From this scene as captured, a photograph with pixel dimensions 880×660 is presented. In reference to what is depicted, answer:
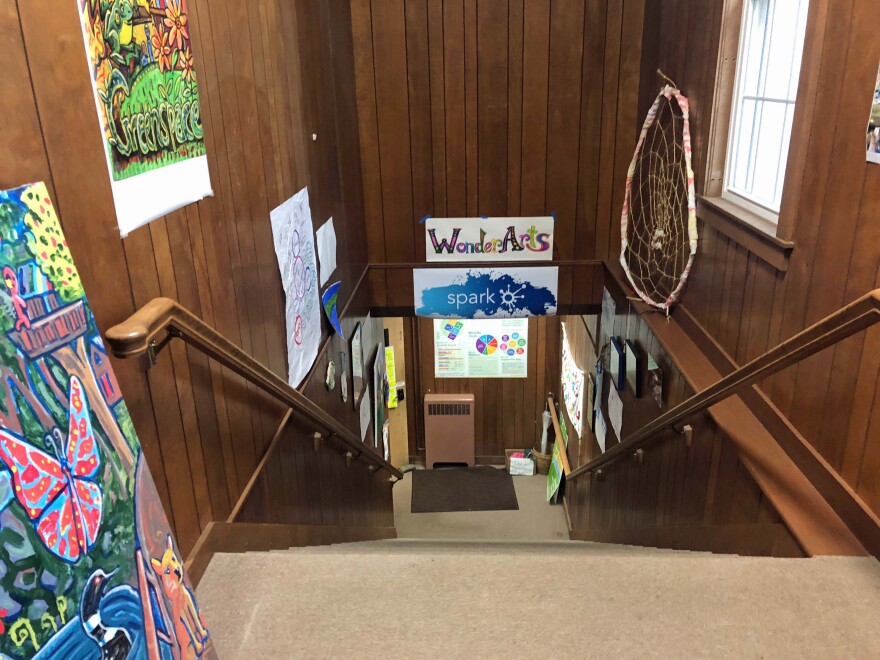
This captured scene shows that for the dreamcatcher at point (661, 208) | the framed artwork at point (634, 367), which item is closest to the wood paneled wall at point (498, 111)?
the dreamcatcher at point (661, 208)

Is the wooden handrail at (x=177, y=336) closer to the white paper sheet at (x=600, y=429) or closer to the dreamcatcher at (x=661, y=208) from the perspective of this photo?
the dreamcatcher at (x=661, y=208)

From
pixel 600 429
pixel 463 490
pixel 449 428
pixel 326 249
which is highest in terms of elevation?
pixel 326 249

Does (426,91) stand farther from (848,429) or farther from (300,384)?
(848,429)

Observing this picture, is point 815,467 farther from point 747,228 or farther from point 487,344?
point 487,344

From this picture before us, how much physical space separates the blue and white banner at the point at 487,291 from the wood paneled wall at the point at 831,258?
1837mm

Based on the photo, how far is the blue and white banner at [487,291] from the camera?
172 inches

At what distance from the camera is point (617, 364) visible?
162 inches

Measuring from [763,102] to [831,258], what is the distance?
92 cm

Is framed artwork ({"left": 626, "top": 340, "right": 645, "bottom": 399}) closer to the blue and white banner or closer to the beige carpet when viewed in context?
the blue and white banner

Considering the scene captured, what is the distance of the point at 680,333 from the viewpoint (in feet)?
10.7

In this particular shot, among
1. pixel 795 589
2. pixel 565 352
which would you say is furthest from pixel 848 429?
pixel 565 352

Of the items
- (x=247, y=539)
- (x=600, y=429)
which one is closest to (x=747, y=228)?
(x=247, y=539)

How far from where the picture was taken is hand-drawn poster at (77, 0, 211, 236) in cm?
133

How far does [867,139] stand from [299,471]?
2230 millimetres
